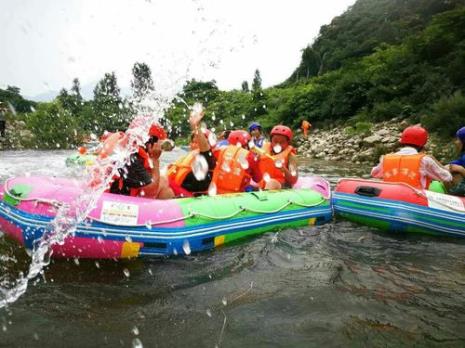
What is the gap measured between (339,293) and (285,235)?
1848mm

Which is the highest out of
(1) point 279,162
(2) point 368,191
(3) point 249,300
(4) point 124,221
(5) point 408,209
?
(1) point 279,162

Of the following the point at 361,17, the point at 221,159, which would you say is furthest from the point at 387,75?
the point at 361,17

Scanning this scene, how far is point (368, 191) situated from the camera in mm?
5754

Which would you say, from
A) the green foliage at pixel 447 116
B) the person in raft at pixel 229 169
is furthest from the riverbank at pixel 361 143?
the person in raft at pixel 229 169

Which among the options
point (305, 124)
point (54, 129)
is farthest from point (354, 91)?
point (54, 129)

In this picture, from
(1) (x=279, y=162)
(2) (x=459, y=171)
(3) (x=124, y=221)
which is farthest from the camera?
(1) (x=279, y=162)

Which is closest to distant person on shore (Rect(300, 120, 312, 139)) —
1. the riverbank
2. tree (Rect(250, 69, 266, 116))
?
the riverbank

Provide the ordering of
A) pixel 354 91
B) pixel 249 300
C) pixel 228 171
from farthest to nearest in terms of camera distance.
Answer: pixel 354 91 → pixel 228 171 → pixel 249 300

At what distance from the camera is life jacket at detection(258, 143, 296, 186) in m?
6.41

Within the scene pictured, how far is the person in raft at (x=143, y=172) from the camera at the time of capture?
4.59 metres

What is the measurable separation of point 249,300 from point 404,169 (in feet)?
12.0

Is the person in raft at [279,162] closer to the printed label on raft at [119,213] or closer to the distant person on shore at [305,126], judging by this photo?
the printed label on raft at [119,213]

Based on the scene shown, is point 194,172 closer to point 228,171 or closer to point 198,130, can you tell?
point 228,171

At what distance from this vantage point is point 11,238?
14.0 ft
